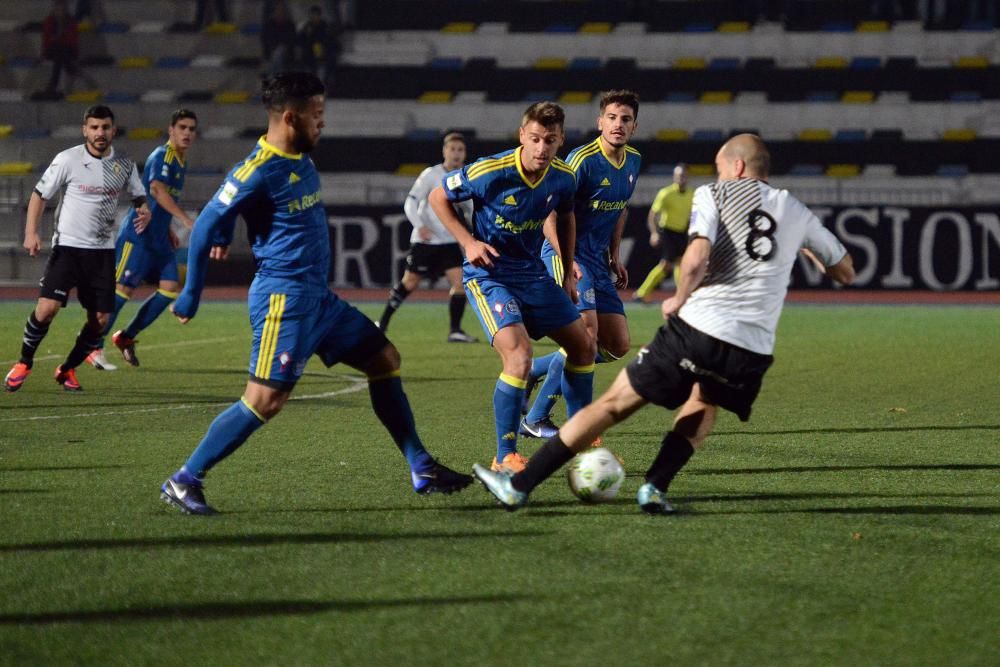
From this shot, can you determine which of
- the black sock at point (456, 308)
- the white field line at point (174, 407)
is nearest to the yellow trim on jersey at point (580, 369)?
the white field line at point (174, 407)

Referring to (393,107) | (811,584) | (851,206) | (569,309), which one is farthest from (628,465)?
(393,107)

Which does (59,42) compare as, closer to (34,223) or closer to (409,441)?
(34,223)

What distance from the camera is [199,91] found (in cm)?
3114

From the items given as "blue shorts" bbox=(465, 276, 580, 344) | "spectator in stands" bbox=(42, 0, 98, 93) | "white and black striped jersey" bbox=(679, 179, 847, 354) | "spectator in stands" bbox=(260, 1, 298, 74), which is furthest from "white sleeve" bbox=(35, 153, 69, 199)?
"spectator in stands" bbox=(42, 0, 98, 93)

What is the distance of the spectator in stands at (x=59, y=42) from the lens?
1190 inches

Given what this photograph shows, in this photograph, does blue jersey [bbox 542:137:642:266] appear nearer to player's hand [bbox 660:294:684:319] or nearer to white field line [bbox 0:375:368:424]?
player's hand [bbox 660:294:684:319]

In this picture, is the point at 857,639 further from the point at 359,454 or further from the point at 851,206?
the point at 851,206

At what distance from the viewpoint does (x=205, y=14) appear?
32.4 metres

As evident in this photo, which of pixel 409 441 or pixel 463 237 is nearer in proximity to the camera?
pixel 409 441

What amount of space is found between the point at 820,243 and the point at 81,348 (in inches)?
284

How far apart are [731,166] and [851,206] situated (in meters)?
19.3

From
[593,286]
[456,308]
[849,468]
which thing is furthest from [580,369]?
[456,308]

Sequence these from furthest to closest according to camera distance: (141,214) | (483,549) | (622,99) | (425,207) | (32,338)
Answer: (425,207) → (141,214) → (32,338) → (622,99) → (483,549)

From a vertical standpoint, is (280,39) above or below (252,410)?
above
